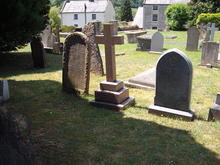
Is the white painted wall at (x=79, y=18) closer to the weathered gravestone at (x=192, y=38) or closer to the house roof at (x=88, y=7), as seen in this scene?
the house roof at (x=88, y=7)

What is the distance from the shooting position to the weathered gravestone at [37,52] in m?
9.23

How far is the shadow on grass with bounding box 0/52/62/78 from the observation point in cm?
931

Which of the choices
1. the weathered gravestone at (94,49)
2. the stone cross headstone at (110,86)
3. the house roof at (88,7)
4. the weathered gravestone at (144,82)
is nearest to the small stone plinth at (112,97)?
the stone cross headstone at (110,86)

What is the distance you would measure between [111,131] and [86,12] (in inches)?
1861

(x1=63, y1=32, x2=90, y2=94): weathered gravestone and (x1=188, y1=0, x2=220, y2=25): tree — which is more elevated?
(x1=188, y1=0, x2=220, y2=25): tree

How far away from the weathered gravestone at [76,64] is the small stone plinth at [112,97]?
800 millimetres

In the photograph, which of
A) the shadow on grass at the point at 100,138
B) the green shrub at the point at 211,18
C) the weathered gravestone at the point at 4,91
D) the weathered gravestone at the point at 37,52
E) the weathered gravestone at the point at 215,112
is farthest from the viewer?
the green shrub at the point at 211,18

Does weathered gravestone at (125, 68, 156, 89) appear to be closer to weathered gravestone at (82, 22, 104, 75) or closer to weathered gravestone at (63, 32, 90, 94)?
weathered gravestone at (82, 22, 104, 75)

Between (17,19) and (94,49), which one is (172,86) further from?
(94,49)

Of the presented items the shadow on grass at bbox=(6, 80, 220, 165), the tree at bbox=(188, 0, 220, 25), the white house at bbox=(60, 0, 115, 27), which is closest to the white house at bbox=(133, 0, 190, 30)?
the white house at bbox=(60, 0, 115, 27)

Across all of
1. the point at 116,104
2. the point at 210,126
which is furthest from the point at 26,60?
the point at 210,126

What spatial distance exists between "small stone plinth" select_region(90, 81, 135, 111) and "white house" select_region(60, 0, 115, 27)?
1735 inches

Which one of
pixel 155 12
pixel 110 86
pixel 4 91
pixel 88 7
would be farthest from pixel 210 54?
pixel 88 7

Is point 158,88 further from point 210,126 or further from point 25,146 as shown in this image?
point 25,146
